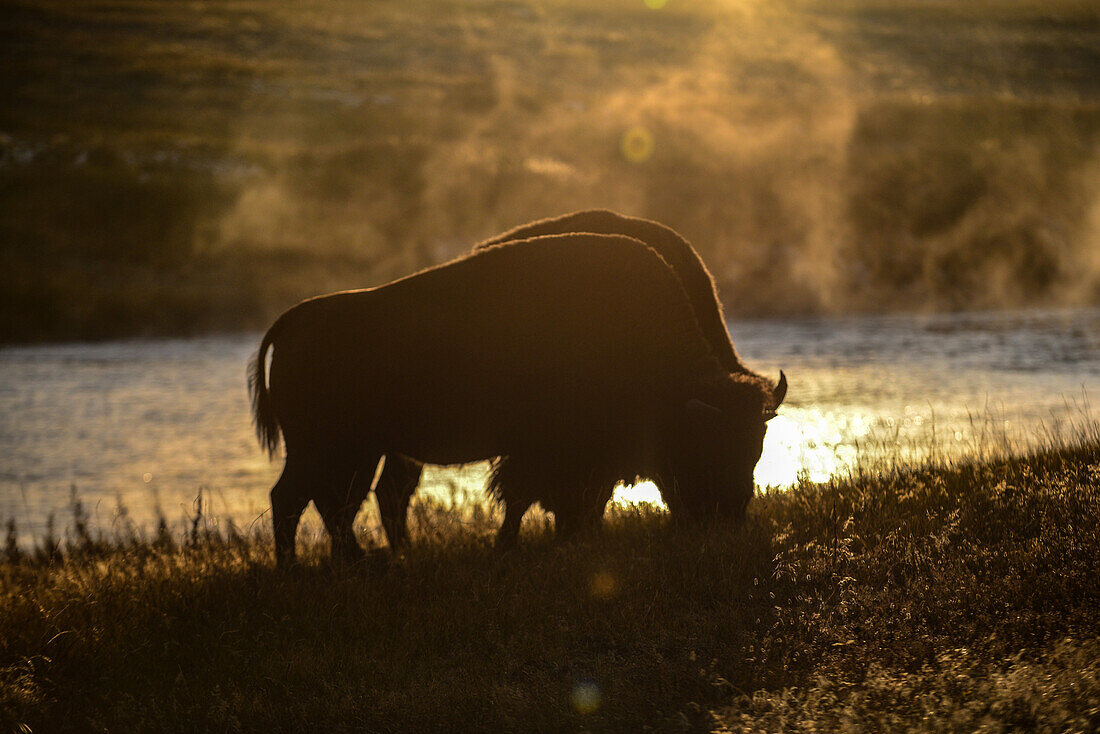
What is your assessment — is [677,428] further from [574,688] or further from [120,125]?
[120,125]

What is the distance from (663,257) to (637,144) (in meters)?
55.0

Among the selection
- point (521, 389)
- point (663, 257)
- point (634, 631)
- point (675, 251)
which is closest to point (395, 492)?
point (521, 389)

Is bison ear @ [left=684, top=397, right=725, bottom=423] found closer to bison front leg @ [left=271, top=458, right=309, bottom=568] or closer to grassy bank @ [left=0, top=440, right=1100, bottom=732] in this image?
grassy bank @ [left=0, top=440, right=1100, bottom=732]

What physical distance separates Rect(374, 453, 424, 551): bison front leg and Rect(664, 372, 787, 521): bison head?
2106mm

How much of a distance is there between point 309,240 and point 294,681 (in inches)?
1805

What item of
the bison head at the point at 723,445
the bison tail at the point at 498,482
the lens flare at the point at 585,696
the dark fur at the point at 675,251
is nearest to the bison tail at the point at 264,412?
the bison tail at the point at 498,482

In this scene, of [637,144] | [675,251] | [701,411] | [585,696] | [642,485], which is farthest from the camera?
[637,144]

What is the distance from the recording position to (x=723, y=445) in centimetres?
654

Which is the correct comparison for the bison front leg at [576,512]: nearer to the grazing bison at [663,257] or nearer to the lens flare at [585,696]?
the grazing bison at [663,257]

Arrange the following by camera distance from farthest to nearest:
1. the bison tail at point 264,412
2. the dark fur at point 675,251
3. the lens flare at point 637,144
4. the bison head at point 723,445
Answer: the lens flare at point 637,144 → the dark fur at point 675,251 → the bison tail at point 264,412 → the bison head at point 723,445

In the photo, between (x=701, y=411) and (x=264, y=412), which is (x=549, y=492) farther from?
(x=264, y=412)

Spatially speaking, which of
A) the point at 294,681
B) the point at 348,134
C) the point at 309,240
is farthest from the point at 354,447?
the point at 348,134

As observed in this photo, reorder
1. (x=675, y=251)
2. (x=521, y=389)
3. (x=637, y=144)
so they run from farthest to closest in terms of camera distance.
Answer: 1. (x=637, y=144)
2. (x=675, y=251)
3. (x=521, y=389)

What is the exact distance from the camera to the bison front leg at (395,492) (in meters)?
7.40
